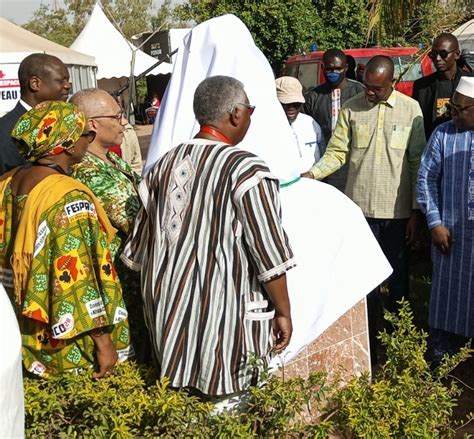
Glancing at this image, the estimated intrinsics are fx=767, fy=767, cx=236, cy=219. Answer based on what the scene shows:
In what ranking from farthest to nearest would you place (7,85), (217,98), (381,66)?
1. (7,85)
2. (381,66)
3. (217,98)

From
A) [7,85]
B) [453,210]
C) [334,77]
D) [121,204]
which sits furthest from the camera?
[7,85]

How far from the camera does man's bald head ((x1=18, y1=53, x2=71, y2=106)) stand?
14.3 feet

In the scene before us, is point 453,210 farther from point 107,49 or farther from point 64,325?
point 107,49

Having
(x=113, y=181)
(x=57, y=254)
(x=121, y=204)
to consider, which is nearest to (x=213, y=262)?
(x=57, y=254)

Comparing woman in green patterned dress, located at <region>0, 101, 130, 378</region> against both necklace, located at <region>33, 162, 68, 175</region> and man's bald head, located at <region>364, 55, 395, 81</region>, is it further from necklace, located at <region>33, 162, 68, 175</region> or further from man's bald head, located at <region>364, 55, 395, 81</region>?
man's bald head, located at <region>364, 55, 395, 81</region>

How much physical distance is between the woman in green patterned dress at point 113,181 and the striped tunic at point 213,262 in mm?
418

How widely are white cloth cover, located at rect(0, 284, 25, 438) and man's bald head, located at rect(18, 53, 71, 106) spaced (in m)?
2.83

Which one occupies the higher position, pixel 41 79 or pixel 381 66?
pixel 41 79

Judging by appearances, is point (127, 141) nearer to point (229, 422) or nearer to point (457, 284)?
point (457, 284)

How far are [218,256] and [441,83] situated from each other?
3.59 metres

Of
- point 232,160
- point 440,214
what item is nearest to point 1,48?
point 440,214

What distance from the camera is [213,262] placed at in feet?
9.36

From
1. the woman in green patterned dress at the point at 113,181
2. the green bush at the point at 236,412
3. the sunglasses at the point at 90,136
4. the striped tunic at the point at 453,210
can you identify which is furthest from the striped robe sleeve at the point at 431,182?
the sunglasses at the point at 90,136

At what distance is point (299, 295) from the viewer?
341 cm
